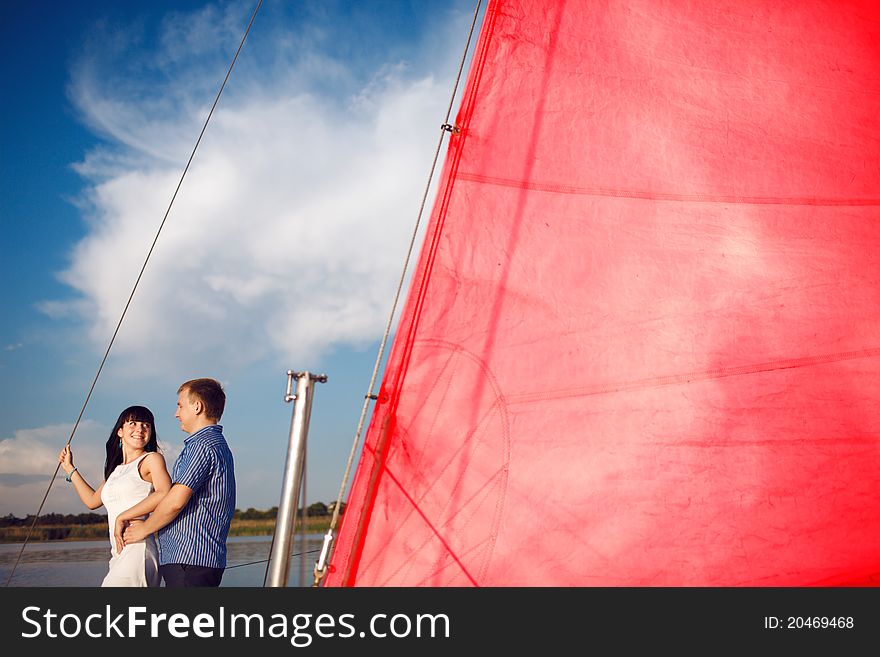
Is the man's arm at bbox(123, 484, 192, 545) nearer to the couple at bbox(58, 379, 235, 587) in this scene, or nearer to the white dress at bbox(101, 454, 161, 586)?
the couple at bbox(58, 379, 235, 587)

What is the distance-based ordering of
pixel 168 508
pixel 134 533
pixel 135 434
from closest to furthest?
1. pixel 168 508
2. pixel 134 533
3. pixel 135 434

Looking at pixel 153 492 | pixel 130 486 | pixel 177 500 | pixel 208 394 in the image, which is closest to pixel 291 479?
pixel 177 500

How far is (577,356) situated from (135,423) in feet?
6.00

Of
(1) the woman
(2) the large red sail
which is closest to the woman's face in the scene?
(1) the woman

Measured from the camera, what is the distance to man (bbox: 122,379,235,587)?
2.12 metres

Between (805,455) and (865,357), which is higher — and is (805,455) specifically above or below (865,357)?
below

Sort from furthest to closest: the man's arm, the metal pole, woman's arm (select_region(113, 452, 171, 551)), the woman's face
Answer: the woman's face
woman's arm (select_region(113, 452, 171, 551))
the man's arm
the metal pole

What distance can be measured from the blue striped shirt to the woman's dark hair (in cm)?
37

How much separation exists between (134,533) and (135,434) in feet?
1.49

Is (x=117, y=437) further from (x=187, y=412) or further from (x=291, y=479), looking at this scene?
(x=291, y=479)

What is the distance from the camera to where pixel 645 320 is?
7.16 ft
